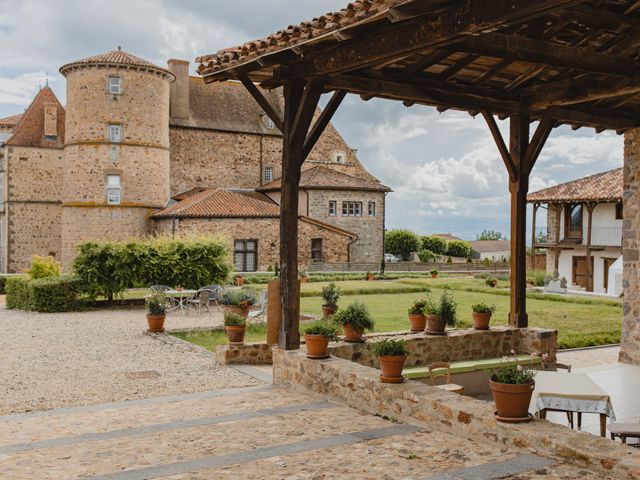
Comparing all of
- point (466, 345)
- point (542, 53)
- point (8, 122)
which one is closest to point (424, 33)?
point (542, 53)

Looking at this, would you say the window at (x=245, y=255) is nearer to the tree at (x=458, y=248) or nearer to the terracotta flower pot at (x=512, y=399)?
the tree at (x=458, y=248)

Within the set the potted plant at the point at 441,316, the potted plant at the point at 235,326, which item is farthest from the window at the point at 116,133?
the potted plant at the point at 441,316

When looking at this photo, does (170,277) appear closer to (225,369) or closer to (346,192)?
(225,369)

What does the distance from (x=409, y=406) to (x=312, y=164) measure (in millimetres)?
34759

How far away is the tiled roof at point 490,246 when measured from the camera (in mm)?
78625

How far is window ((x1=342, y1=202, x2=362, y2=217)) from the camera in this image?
36.3 metres

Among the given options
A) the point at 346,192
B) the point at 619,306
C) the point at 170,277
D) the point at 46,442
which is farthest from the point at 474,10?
the point at 346,192

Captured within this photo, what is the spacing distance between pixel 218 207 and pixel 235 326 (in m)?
21.7

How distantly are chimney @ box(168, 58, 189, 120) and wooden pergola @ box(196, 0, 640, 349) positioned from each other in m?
28.6

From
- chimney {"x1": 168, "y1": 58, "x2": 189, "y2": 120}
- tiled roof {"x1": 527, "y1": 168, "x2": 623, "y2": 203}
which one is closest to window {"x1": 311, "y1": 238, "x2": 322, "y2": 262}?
chimney {"x1": 168, "y1": 58, "x2": 189, "y2": 120}

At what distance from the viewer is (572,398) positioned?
5816mm

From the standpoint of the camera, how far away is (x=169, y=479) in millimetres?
4789

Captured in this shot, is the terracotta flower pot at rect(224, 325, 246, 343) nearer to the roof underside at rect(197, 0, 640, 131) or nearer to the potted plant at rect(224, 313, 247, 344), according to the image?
the potted plant at rect(224, 313, 247, 344)

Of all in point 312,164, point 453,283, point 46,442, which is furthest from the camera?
point 312,164
